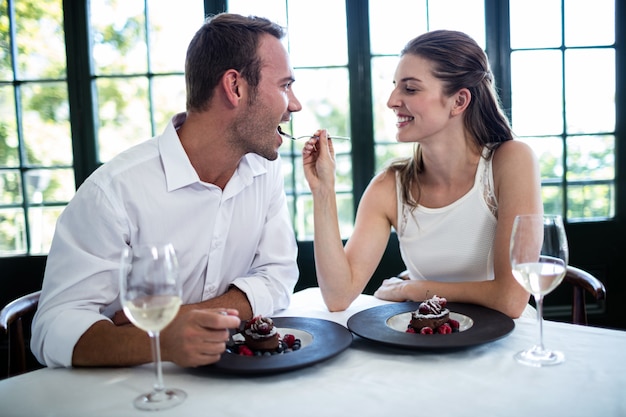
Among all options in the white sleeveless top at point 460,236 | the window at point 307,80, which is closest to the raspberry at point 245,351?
the white sleeveless top at point 460,236

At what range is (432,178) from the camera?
76.2 inches

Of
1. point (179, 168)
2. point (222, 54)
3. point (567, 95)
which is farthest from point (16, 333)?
point (567, 95)

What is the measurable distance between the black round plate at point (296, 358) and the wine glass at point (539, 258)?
35 centimetres

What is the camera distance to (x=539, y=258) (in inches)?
40.0

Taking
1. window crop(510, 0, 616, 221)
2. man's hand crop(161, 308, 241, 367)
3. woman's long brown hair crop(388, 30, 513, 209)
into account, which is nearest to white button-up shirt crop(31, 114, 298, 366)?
man's hand crop(161, 308, 241, 367)

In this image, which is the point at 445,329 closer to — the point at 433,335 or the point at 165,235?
the point at 433,335

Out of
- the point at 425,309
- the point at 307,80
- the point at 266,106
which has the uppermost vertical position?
the point at 307,80

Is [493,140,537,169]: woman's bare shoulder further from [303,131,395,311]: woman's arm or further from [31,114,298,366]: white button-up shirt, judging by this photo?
[31,114,298,366]: white button-up shirt

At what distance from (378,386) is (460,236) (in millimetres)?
935

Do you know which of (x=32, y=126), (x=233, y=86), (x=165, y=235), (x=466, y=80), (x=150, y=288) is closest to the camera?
(x=150, y=288)

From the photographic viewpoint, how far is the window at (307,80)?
10.3 ft

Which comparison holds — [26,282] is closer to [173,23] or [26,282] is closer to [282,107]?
[173,23]

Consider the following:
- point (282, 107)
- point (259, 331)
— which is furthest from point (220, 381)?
point (282, 107)

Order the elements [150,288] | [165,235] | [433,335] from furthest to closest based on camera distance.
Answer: [165,235]
[433,335]
[150,288]
